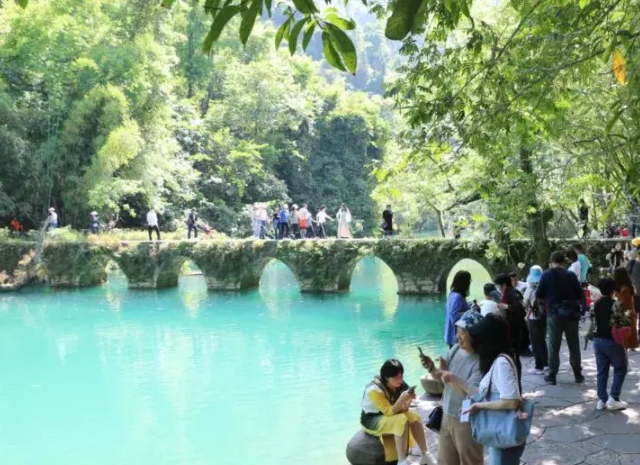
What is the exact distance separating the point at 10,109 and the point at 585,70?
78.9 ft

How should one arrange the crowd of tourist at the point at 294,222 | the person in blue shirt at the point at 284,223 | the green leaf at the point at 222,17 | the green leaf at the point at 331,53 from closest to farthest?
the green leaf at the point at 222,17 → the green leaf at the point at 331,53 → the crowd of tourist at the point at 294,222 → the person in blue shirt at the point at 284,223

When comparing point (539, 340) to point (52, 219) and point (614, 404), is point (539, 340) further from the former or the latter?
point (52, 219)

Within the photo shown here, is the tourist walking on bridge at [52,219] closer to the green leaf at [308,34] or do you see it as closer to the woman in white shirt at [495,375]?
the woman in white shirt at [495,375]

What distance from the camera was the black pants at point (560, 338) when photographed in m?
6.03

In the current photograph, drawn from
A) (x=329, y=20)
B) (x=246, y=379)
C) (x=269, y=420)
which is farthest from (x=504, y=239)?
(x=329, y=20)

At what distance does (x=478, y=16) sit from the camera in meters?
13.8

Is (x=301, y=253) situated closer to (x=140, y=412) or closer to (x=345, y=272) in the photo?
(x=345, y=272)

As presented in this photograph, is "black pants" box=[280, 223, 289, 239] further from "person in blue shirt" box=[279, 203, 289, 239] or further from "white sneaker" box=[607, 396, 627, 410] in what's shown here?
"white sneaker" box=[607, 396, 627, 410]

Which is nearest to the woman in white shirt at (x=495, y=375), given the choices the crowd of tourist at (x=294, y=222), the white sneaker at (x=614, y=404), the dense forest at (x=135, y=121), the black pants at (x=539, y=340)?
the white sneaker at (x=614, y=404)

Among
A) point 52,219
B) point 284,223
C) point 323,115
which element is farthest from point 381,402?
point 323,115

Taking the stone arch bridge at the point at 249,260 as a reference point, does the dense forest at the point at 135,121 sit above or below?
above

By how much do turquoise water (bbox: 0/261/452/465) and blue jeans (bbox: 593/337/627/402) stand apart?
318cm

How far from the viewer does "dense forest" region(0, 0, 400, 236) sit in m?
25.7

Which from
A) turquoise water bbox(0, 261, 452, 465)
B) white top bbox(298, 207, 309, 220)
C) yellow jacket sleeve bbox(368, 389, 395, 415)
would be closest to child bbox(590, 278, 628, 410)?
yellow jacket sleeve bbox(368, 389, 395, 415)
